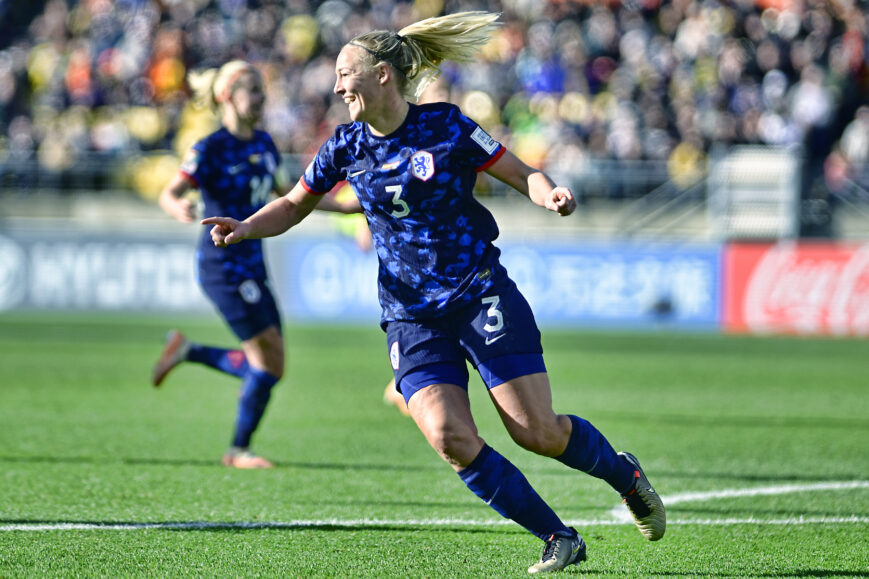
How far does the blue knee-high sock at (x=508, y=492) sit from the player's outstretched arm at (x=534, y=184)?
97 centimetres

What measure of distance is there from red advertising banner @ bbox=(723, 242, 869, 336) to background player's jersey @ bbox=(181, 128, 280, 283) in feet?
39.7

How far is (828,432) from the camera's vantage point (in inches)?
349

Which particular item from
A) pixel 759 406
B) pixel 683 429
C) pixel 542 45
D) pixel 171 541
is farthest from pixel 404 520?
pixel 542 45

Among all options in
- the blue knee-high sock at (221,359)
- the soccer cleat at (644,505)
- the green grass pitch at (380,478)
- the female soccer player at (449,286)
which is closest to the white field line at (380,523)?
the green grass pitch at (380,478)

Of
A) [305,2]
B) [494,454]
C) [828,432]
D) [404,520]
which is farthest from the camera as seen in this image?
[305,2]

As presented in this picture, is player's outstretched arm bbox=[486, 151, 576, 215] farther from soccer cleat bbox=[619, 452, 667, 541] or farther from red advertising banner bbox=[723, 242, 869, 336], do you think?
red advertising banner bbox=[723, 242, 869, 336]

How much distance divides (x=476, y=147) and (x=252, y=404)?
3249 mm

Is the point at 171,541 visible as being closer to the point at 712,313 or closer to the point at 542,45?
the point at 712,313

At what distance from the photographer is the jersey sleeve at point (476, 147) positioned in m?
4.62

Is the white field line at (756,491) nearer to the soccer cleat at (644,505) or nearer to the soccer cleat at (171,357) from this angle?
the soccer cleat at (644,505)

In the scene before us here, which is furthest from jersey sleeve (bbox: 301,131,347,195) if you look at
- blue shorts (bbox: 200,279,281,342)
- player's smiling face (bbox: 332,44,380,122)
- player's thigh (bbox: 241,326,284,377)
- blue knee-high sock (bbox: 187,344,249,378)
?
blue knee-high sock (bbox: 187,344,249,378)

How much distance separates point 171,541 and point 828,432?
558cm

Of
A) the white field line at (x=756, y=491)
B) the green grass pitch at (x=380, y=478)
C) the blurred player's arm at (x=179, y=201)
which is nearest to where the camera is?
the green grass pitch at (x=380, y=478)

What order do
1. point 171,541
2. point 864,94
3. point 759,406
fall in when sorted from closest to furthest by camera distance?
point 171,541 → point 759,406 → point 864,94
